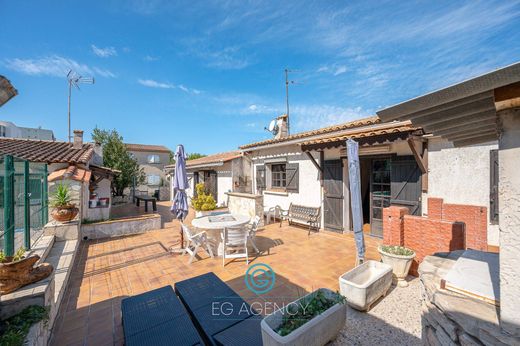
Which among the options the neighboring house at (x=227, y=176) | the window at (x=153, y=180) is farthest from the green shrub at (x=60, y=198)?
the window at (x=153, y=180)

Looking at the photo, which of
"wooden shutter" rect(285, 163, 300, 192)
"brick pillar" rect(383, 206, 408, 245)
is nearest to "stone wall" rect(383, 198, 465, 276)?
"brick pillar" rect(383, 206, 408, 245)

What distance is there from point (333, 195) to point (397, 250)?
143 inches

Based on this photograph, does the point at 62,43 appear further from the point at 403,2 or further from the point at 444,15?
the point at 444,15

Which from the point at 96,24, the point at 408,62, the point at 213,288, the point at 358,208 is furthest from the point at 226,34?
the point at 213,288

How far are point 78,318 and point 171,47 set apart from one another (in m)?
11.0

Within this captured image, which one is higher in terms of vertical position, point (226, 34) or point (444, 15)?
point (226, 34)

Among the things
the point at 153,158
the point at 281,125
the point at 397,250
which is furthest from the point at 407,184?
the point at 153,158

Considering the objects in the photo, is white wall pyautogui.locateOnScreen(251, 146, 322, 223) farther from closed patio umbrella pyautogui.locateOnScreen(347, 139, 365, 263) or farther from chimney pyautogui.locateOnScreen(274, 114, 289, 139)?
closed patio umbrella pyautogui.locateOnScreen(347, 139, 365, 263)

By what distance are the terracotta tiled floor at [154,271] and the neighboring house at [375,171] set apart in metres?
1.51

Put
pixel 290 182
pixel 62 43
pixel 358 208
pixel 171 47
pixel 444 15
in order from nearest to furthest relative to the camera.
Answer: pixel 358 208 < pixel 444 15 < pixel 62 43 < pixel 290 182 < pixel 171 47

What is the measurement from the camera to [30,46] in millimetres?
7109

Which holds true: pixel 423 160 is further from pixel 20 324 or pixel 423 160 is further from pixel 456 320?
pixel 20 324

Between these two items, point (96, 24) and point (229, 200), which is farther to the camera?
point (229, 200)

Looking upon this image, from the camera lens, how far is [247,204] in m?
9.45
